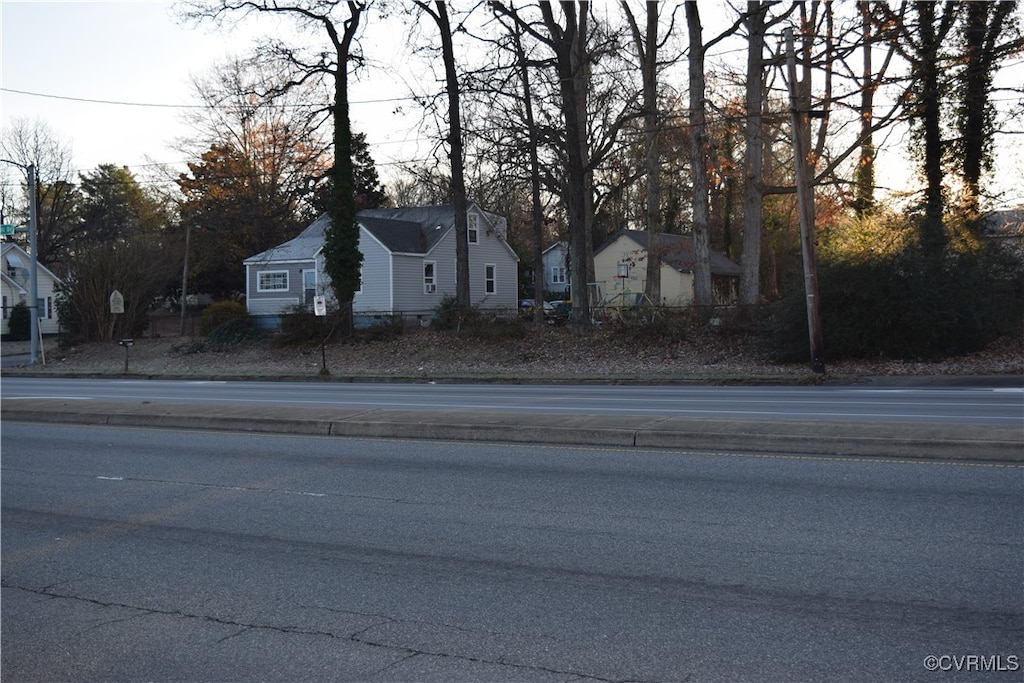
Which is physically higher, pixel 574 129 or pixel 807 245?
pixel 574 129

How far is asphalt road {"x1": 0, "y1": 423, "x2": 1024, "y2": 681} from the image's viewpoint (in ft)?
18.3

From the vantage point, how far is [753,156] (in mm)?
32906

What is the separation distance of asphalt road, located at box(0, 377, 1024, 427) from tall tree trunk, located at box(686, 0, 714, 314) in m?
10.1

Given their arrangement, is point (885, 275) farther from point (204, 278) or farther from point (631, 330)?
point (204, 278)

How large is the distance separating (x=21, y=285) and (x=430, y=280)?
29.3 metres

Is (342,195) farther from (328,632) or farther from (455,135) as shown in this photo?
(328,632)

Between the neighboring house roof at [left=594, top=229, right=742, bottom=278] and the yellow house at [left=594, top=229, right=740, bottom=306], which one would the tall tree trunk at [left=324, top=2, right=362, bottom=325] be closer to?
the neighboring house roof at [left=594, top=229, right=742, bottom=278]

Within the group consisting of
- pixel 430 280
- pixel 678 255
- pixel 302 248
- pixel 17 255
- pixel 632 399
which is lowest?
pixel 632 399

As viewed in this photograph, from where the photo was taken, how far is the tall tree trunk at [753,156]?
3083 cm

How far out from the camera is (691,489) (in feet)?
31.1

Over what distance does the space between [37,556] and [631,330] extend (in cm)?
2573

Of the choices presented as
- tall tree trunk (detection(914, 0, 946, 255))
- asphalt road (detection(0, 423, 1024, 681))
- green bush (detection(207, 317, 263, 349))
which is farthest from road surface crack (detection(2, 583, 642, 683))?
green bush (detection(207, 317, 263, 349))

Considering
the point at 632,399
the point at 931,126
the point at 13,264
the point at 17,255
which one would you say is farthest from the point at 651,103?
the point at 17,255

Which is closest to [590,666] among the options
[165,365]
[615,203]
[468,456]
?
[468,456]
